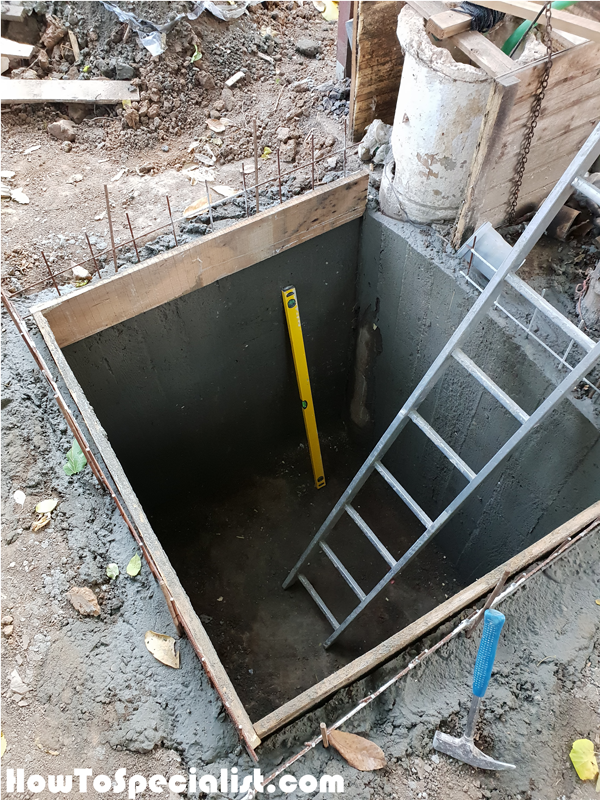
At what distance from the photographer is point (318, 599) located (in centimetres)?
532

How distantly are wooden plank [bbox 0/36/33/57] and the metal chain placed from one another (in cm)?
477

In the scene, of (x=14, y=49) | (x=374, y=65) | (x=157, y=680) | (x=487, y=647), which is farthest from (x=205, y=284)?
(x=487, y=647)

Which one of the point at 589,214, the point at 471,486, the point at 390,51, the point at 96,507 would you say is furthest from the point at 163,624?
the point at 390,51

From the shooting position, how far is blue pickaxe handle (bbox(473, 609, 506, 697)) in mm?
2207

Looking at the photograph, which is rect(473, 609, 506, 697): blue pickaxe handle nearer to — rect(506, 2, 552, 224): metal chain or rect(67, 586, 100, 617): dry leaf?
rect(67, 586, 100, 617): dry leaf

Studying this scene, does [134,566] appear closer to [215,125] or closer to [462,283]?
[462,283]

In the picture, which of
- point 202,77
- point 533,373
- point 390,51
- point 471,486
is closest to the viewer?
point 471,486

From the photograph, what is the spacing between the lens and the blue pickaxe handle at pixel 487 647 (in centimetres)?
221

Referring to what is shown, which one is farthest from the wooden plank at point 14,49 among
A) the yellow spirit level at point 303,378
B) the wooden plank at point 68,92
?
the yellow spirit level at point 303,378

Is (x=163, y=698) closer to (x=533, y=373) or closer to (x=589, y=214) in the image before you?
(x=533, y=373)

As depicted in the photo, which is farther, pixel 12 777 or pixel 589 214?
pixel 589 214

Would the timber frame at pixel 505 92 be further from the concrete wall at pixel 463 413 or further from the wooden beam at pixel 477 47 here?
the concrete wall at pixel 463 413

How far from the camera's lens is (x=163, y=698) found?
9.30ft

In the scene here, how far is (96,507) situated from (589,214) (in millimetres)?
→ 4203
